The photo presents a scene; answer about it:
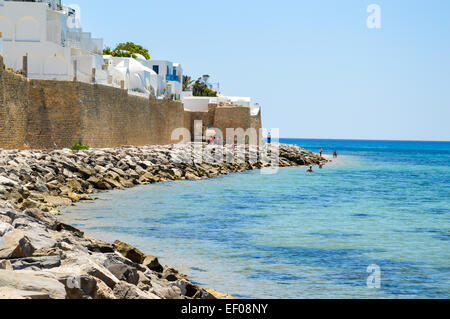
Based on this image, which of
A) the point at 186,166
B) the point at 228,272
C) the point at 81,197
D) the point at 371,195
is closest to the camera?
the point at 228,272

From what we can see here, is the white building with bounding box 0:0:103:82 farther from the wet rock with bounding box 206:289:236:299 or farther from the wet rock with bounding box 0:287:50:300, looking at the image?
the wet rock with bounding box 0:287:50:300

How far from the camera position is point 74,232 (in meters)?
8.96

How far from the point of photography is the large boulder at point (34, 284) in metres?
4.40

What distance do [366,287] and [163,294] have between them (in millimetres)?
3349

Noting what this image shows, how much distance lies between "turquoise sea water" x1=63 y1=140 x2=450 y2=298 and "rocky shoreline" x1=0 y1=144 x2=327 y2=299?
93 cm

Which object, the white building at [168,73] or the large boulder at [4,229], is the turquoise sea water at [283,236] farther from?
the white building at [168,73]

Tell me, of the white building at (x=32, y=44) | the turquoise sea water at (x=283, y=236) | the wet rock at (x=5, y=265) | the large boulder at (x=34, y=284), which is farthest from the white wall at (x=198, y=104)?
the large boulder at (x=34, y=284)

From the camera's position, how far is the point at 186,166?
29.3 meters

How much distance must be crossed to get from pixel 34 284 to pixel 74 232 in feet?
14.9

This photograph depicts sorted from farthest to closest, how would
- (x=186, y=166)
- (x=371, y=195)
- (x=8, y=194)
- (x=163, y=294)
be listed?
(x=186, y=166), (x=371, y=195), (x=8, y=194), (x=163, y=294)

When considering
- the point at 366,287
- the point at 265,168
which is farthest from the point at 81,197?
the point at 265,168

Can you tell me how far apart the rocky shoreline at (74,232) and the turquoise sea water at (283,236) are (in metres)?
0.93

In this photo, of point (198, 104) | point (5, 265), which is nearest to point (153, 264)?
point (5, 265)
